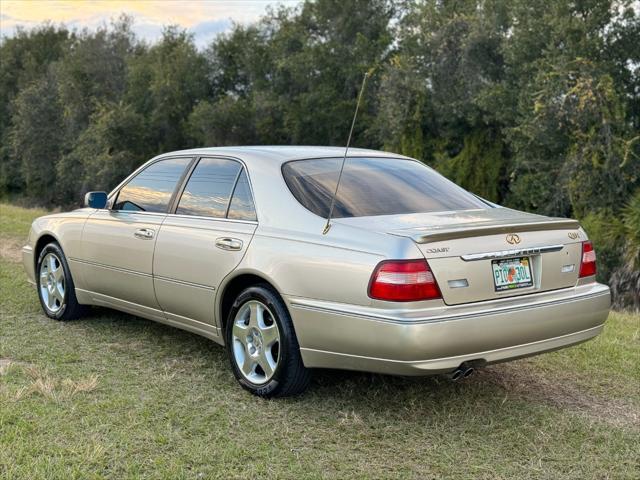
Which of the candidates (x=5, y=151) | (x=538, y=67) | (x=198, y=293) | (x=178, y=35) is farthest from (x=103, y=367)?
(x=5, y=151)

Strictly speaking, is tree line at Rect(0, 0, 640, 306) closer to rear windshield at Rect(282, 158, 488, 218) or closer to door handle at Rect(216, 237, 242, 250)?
rear windshield at Rect(282, 158, 488, 218)

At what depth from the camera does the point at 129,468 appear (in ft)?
11.1

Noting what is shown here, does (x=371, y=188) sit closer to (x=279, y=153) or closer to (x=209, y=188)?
(x=279, y=153)

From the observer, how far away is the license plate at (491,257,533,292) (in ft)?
12.9

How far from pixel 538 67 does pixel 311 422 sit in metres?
17.4

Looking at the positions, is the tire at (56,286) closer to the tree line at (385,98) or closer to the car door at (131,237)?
the car door at (131,237)

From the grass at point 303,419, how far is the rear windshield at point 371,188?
1146 mm

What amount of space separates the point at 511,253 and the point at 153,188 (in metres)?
2.85

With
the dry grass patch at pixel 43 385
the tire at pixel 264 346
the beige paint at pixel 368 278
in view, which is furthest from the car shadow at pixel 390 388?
the dry grass patch at pixel 43 385

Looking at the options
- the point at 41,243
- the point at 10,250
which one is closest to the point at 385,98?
the point at 10,250

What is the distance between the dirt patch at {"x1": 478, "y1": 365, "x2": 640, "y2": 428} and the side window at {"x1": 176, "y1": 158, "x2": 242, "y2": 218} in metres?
2.12

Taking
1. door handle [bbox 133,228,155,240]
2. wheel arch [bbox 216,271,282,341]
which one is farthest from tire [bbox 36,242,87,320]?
wheel arch [bbox 216,271,282,341]

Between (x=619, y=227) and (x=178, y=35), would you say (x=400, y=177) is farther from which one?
(x=178, y=35)

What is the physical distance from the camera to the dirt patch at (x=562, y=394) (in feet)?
13.9
